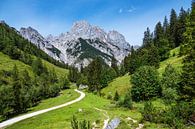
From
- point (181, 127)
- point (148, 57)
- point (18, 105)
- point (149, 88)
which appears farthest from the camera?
point (148, 57)

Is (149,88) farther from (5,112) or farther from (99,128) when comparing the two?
(5,112)

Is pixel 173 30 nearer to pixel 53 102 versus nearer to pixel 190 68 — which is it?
pixel 53 102

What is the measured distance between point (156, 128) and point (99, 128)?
11406mm

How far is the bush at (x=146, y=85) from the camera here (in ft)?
261

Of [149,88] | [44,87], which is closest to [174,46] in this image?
[149,88]

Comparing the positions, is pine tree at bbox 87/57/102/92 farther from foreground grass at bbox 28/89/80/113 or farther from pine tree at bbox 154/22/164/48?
pine tree at bbox 154/22/164/48

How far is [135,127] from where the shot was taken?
39969 millimetres

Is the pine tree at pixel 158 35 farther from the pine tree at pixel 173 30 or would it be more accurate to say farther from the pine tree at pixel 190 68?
the pine tree at pixel 190 68

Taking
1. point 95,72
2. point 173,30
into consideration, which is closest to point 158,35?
point 173,30

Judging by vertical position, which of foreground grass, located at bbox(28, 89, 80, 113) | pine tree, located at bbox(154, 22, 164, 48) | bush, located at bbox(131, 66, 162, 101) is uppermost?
pine tree, located at bbox(154, 22, 164, 48)

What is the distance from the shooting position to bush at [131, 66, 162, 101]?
79.5 metres

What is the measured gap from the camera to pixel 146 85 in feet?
263

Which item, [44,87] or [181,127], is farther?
[44,87]

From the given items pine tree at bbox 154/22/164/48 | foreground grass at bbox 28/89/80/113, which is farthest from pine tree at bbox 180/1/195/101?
pine tree at bbox 154/22/164/48
